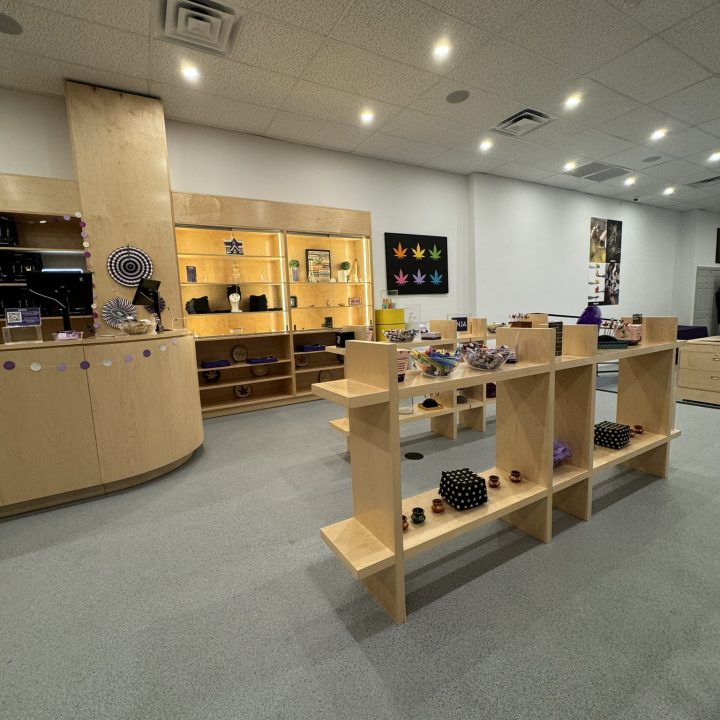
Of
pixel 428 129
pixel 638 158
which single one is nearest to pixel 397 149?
pixel 428 129

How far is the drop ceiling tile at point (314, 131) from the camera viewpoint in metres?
4.17

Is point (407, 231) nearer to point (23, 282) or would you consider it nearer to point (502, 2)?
point (502, 2)

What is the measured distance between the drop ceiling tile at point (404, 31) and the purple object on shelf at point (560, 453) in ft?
9.96

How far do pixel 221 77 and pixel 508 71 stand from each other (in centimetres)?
256

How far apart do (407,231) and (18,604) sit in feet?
17.9

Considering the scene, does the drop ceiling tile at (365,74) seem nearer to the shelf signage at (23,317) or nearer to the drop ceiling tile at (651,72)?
the drop ceiling tile at (651,72)

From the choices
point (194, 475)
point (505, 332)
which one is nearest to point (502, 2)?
point (505, 332)

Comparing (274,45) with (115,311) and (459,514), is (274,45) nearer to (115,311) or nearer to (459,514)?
(115,311)

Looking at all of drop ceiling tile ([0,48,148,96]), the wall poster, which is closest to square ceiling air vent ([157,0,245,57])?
drop ceiling tile ([0,48,148,96])

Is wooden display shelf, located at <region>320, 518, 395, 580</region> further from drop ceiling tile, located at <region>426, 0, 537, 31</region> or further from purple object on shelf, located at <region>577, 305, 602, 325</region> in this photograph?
drop ceiling tile, located at <region>426, 0, 537, 31</region>

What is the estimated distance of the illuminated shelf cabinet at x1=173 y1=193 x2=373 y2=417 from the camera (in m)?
4.31

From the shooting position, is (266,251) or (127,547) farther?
(266,251)

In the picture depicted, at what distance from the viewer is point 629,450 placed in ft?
7.20

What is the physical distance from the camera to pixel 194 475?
2805mm
